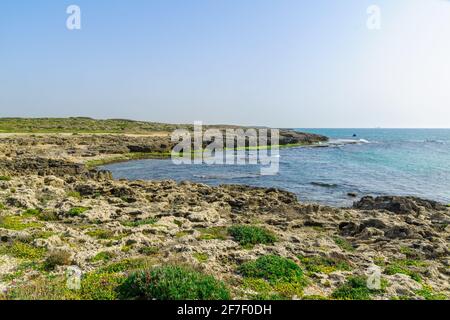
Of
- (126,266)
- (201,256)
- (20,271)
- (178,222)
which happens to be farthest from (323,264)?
(20,271)

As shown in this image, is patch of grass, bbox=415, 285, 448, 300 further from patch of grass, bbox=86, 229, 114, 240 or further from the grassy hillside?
the grassy hillside

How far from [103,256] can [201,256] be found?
3.64m

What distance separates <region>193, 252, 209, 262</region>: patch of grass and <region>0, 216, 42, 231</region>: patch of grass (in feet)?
27.3

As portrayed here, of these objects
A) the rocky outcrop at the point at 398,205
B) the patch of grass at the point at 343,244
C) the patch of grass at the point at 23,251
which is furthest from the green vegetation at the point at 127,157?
the patch of grass at the point at 343,244

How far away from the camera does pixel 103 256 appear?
40.2 feet

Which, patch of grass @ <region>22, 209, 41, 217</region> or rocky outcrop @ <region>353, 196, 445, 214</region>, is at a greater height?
patch of grass @ <region>22, 209, 41, 217</region>

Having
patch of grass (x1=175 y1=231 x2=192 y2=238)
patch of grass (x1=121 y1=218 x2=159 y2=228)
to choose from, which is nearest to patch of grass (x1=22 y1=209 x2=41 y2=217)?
patch of grass (x1=121 y1=218 x2=159 y2=228)

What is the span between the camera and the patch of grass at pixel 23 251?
472 inches

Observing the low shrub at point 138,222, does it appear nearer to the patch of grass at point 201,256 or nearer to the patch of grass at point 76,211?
the patch of grass at point 76,211

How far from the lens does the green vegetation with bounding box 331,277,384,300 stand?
31.9 ft

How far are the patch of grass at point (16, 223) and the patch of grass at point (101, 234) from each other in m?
2.69

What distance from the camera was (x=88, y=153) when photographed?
5853 centimetres

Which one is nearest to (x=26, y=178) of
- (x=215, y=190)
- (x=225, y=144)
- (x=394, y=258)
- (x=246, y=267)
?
(x=215, y=190)
